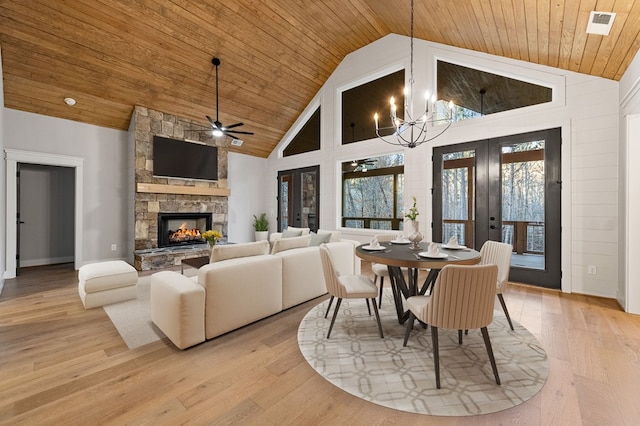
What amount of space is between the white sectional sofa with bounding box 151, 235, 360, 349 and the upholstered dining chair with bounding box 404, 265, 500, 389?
63.9 inches

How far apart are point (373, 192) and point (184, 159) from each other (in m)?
4.70

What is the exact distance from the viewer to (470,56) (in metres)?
4.61

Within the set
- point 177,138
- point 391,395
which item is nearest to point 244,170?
point 177,138

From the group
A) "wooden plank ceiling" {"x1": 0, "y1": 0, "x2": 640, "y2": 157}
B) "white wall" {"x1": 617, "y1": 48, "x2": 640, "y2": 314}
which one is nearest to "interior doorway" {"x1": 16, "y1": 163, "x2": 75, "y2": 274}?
"wooden plank ceiling" {"x1": 0, "y1": 0, "x2": 640, "y2": 157}

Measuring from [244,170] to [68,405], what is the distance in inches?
263

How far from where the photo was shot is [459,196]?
4812 millimetres

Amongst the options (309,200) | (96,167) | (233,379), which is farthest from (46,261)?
(233,379)

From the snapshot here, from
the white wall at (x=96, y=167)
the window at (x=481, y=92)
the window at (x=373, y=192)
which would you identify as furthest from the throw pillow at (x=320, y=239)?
the white wall at (x=96, y=167)

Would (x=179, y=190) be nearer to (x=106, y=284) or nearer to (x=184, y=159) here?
(x=184, y=159)

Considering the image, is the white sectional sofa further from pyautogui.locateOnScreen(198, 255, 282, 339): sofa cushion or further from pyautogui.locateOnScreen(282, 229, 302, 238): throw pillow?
→ pyautogui.locateOnScreen(282, 229, 302, 238): throw pillow

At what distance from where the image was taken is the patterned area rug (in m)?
1.72

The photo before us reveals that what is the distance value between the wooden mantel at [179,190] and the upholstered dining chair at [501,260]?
5616mm

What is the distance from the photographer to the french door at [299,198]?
727cm

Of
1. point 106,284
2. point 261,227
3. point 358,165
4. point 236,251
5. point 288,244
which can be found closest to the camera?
point 236,251
